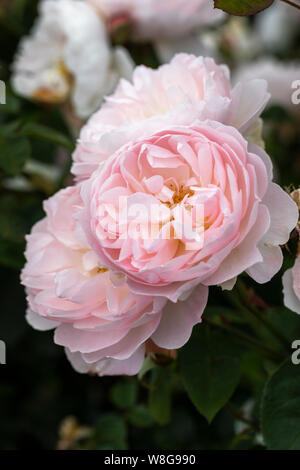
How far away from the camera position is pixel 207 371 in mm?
428

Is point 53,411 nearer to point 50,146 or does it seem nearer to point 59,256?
point 50,146

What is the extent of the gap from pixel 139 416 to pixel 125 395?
0.03 metres

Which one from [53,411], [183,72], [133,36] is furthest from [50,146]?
[183,72]

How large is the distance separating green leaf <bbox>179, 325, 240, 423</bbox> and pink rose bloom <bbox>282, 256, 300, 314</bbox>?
3.5 inches

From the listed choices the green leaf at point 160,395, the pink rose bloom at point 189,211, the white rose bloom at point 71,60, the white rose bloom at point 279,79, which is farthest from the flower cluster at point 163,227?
the white rose bloom at point 279,79

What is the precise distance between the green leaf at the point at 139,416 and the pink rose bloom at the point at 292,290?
9.9 inches

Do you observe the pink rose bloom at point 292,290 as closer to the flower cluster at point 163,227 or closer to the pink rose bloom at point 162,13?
the flower cluster at point 163,227

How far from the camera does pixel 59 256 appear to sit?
0.40 m

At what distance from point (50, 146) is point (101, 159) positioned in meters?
0.47

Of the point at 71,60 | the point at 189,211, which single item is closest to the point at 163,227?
the point at 189,211

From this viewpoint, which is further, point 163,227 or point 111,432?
point 111,432

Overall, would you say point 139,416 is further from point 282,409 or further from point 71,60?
point 71,60

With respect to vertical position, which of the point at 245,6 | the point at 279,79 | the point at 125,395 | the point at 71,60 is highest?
the point at 245,6

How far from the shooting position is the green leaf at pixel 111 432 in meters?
0.54
